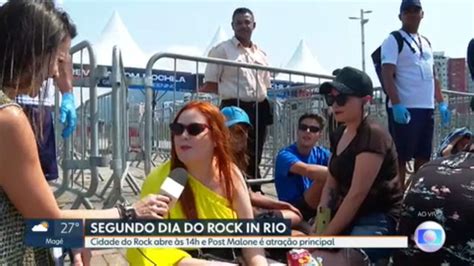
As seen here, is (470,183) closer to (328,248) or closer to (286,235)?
(286,235)

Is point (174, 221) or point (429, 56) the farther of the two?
point (429, 56)

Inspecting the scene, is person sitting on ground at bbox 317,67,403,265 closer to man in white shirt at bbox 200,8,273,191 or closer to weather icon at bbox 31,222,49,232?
weather icon at bbox 31,222,49,232

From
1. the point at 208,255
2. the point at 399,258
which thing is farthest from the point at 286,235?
the point at 399,258

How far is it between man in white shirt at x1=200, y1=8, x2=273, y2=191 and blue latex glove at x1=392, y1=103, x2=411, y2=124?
3.64ft

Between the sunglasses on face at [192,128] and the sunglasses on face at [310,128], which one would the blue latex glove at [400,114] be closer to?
the sunglasses on face at [310,128]

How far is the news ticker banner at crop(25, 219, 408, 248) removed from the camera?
1.58 m

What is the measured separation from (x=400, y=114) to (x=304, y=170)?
1049mm

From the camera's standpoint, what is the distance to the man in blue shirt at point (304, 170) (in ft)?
11.5

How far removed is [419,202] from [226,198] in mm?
876

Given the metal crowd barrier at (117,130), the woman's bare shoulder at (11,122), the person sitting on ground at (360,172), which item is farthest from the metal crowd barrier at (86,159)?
the woman's bare shoulder at (11,122)

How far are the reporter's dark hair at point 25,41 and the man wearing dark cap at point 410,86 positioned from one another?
313 cm

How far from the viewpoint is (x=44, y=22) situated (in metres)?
1.53

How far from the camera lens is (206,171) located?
7.51ft

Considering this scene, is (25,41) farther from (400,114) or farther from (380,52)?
(380,52)
